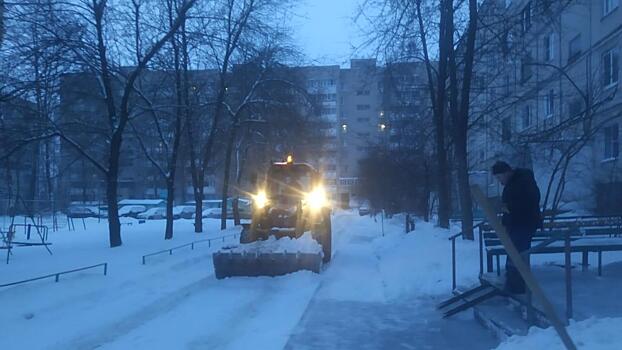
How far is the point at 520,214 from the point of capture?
8844 millimetres

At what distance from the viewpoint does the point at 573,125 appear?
711 inches

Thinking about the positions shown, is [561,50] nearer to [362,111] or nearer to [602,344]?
[602,344]

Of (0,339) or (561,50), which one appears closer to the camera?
(0,339)

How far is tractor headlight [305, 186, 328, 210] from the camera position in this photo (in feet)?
64.0

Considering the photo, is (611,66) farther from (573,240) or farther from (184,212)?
(184,212)

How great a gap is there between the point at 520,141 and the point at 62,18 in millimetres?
13115

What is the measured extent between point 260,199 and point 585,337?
13.9m

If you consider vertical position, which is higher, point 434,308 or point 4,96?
point 4,96

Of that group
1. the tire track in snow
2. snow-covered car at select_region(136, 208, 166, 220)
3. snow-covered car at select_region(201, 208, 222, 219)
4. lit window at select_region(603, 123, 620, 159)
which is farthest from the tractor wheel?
snow-covered car at select_region(136, 208, 166, 220)

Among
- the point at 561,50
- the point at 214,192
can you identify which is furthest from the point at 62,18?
the point at 214,192

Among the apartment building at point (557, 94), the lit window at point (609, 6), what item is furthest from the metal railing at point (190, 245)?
the lit window at point (609, 6)

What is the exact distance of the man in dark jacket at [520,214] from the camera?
8.77m

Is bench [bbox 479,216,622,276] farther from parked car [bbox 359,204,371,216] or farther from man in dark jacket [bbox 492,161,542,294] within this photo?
parked car [bbox 359,204,371,216]

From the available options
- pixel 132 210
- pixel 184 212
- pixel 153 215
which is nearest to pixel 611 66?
pixel 153 215
